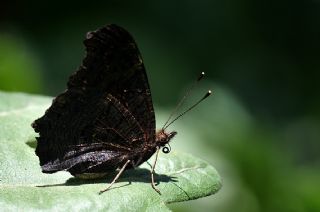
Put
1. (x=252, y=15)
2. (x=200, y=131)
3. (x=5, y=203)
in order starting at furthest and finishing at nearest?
(x=252, y=15)
(x=200, y=131)
(x=5, y=203)

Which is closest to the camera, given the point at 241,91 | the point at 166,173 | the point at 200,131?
the point at 166,173

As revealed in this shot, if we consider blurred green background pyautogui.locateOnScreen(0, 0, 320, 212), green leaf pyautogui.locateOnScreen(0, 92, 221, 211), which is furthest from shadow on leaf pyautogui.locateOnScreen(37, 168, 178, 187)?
blurred green background pyautogui.locateOnScreen(0, 0, 320, 212)

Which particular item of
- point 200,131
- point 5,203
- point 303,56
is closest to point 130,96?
point 5,203

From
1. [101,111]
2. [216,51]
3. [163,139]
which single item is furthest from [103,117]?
[216,51]

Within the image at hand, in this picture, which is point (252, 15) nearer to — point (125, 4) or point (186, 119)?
point (125, 4)

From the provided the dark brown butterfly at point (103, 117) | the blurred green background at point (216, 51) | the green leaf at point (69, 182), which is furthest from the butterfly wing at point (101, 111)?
the blurred green background at point (216, 51)

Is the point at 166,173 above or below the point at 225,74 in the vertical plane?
above

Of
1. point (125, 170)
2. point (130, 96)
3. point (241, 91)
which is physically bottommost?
point (241, 91)

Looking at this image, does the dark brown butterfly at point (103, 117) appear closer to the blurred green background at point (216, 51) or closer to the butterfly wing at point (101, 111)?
the butterfly wing at point (101, 111)
